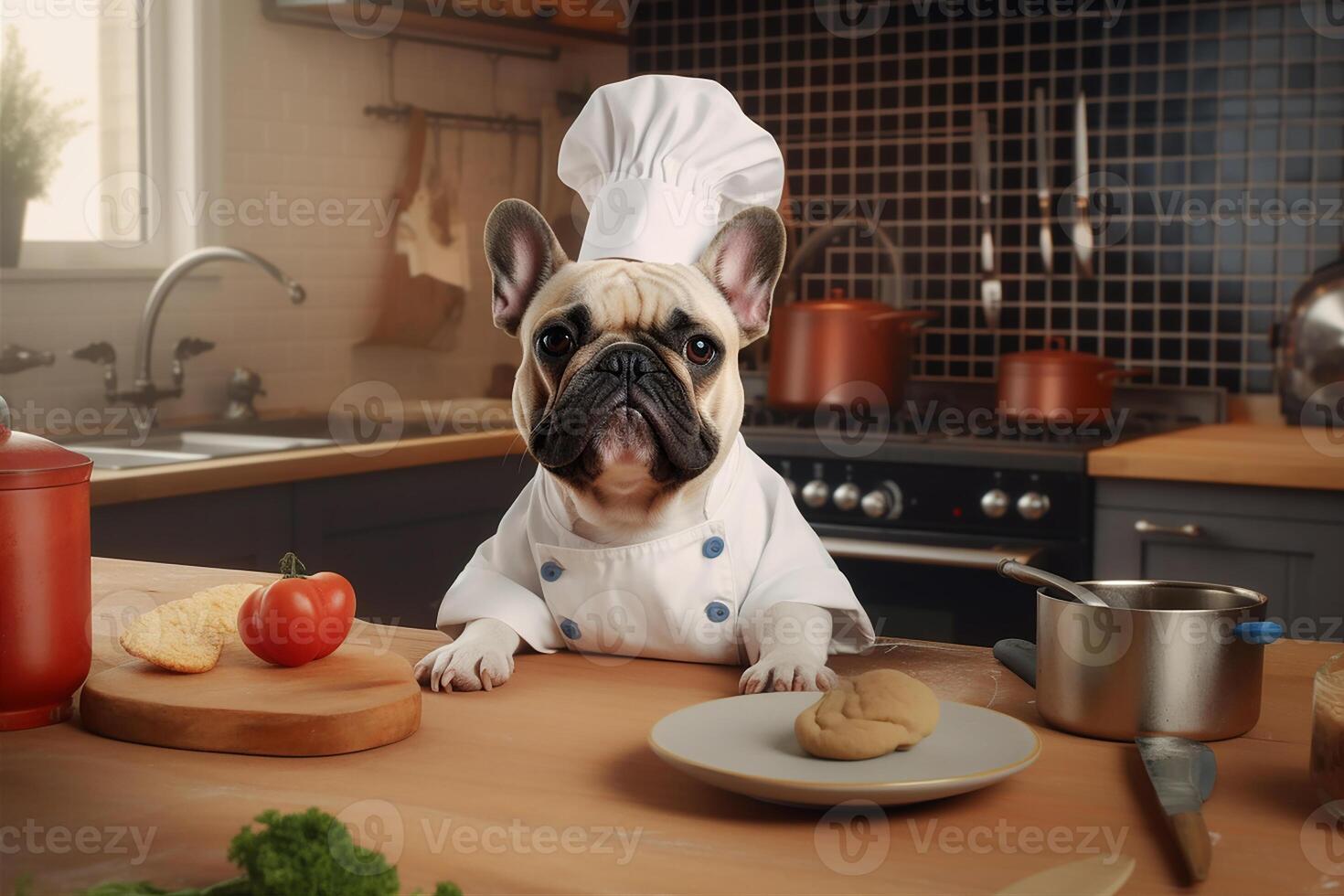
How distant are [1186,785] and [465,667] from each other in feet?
1.64

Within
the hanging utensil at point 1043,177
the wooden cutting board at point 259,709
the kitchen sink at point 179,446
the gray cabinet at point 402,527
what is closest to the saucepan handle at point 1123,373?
the hanging utensil at point 1043,177

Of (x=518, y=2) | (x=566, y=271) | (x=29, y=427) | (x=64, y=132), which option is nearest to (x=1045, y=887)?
(x=566, y=271)

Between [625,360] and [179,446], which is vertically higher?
[625,360]

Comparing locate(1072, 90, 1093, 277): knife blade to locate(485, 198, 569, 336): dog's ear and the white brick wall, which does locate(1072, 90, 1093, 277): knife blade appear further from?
locate(485, 198, 569, 336): dog's ear

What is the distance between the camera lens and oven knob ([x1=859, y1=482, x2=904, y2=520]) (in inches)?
98.8

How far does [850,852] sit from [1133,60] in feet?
8.50

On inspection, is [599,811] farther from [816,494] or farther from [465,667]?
[816,494]

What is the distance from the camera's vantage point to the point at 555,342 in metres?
1.05

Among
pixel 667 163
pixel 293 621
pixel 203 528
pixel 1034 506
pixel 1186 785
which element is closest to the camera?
pixel 1186 785

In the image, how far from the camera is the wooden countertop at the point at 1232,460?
86.5 inches

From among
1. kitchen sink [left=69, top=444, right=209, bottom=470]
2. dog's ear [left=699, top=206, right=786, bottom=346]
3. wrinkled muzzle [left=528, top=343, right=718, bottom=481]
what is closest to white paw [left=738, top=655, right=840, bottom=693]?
wrinkled muzzle [left=528, top=343, right=718, bottom=481]

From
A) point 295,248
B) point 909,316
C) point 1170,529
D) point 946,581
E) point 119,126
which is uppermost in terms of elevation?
point 119,126

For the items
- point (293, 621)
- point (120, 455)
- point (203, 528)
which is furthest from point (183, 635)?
point (120, 455)

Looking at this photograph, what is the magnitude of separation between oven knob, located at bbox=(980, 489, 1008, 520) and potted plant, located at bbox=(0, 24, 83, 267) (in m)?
1.82
